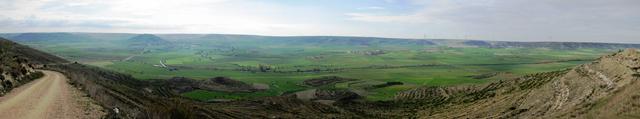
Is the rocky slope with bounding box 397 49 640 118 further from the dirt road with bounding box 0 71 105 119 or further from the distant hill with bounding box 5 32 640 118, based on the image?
the dirt road with bounding box 0 71 105 119

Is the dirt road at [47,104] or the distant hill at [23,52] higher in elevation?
the dirt road at [47,104]

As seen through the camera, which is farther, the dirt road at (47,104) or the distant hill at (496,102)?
the distant hill at (496,102)

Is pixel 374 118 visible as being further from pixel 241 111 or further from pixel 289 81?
pixel 289 81

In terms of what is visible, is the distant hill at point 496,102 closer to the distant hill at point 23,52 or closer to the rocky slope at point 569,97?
the rocky slope at point 569,97

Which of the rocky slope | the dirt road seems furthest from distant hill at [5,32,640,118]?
the dirt road

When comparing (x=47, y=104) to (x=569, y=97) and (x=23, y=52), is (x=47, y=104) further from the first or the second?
(x=23, y=52)

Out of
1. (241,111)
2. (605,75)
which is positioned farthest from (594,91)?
(241,111)

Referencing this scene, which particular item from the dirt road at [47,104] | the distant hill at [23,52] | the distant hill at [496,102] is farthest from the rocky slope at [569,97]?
the distant hill at [23,52]

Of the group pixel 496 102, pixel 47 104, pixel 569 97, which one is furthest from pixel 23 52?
pixel 569 97

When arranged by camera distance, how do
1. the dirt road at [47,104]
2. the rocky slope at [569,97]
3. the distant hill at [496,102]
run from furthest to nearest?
the distant hill at [496,102] → the rocky slope at [569,97] → the dirt road at [47,104]
